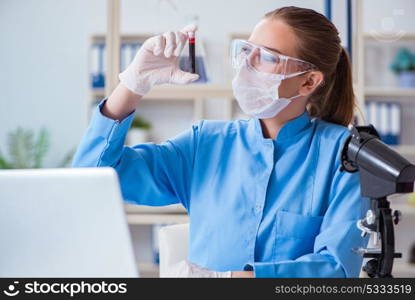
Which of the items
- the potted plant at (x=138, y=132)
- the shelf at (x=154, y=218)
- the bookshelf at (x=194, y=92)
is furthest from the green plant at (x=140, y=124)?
the shelf at (x=154, y=218)

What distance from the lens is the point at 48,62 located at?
5098 mm

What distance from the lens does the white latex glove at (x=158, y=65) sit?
1432mm

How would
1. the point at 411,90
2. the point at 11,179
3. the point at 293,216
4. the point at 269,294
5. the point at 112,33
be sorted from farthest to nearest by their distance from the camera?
1. the point at 411,90
2. the point at 112,33
3. the point at 293,216
4. the point at 269,294
5. the point at 11,179

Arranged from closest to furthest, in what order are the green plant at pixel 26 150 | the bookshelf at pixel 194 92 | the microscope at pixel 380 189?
1. the microscope at pixel 380 189
2. the bookshelf at pixel 194 92
3. the green plant at pixel 26 150

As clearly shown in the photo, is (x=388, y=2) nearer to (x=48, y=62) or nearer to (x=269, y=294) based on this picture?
(x=48, y=62)

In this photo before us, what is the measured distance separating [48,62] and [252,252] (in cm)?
405

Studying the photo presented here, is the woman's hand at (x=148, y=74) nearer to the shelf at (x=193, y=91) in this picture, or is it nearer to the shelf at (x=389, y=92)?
the shelf at (x=193, y=91)

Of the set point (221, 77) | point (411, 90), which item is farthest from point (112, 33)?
point (411, 90)

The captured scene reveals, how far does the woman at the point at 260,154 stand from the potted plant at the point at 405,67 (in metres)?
3.06

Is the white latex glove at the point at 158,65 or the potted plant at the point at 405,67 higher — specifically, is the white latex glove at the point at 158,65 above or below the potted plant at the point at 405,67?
above

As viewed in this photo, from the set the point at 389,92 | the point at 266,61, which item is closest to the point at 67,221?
the point at 266,61

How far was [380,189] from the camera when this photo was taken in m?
0.99

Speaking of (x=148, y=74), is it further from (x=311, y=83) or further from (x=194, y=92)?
(x=194, y=92)

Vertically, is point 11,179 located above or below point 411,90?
above
